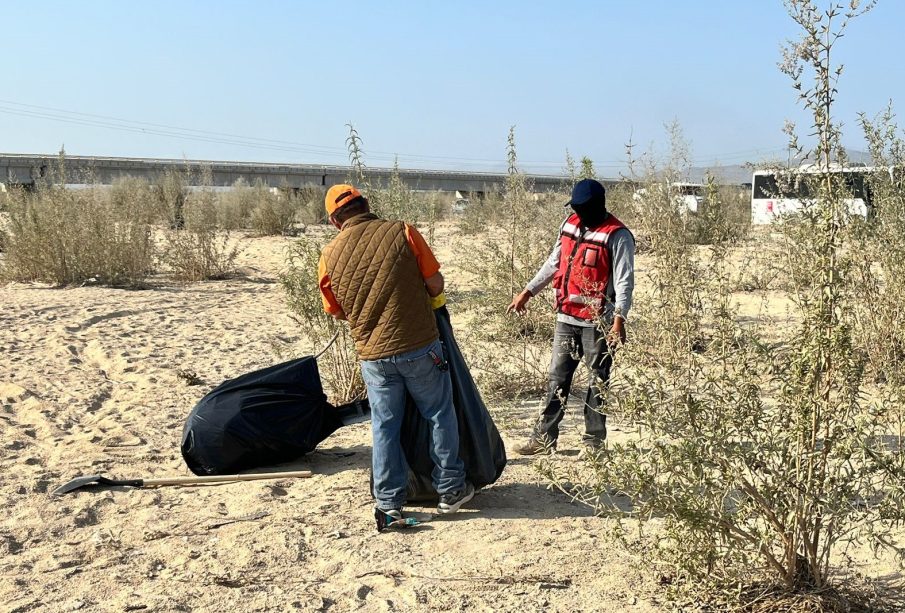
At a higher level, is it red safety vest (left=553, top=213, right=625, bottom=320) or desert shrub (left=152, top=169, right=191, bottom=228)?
desert shrub (left=152, top=169, right=191, bottom=228)

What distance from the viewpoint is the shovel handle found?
4686mm

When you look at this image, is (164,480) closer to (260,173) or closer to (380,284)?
(380,284)

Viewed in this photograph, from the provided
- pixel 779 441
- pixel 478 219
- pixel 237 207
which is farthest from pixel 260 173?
pixel 779 441

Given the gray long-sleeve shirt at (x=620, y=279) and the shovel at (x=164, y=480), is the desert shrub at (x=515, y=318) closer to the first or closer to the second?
the gray long-sleeve shirt at (x=620, y=279)

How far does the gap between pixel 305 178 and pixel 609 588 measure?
40942 mm

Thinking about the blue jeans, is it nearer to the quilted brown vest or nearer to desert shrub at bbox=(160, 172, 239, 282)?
the quilted brown vest

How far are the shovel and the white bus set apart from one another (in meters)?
2.80

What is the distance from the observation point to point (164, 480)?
4.70 meters

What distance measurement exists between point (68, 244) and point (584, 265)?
916 centimetres

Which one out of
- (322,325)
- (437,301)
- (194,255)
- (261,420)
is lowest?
(261,420)

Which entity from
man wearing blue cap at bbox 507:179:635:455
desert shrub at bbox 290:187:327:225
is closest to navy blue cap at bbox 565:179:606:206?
man wearing blue cap at bbox 507:179:635:455

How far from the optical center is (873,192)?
718 centimetres

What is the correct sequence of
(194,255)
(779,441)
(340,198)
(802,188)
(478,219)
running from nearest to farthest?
(779,441), (340,198), (802,188), (194,255), (478,219)

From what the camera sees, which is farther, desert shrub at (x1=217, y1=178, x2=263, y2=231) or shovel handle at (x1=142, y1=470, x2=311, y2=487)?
desert shrub at (x1=217, y1=178, x2=263, y2=231)
